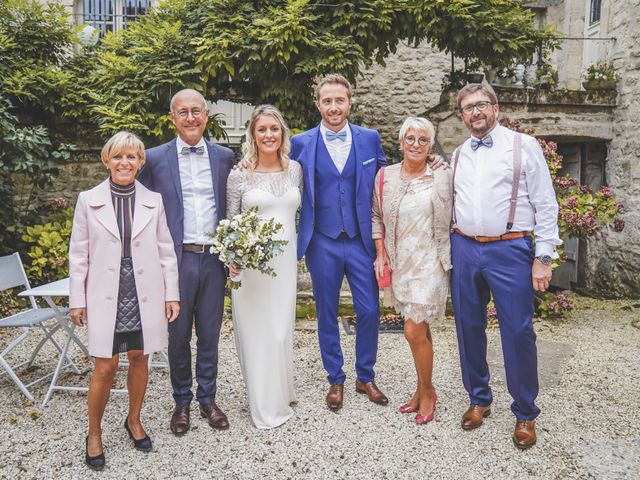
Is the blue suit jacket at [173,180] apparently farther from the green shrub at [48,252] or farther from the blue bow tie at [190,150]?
the green shrub at [48,252]

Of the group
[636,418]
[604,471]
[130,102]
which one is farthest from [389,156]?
[604,471]

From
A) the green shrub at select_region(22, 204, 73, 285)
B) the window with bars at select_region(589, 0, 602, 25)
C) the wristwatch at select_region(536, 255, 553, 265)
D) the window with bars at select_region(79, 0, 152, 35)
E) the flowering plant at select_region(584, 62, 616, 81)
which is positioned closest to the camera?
the wristwatch at select_region(536, 255, 553, 265)

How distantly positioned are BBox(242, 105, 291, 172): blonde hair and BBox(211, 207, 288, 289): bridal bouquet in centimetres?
44

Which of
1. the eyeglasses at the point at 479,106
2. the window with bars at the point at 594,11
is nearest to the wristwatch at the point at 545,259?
the eyeglasses at the point at 479,106

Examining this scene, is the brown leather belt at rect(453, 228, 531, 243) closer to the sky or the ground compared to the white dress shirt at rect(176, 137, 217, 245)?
closer to the ground

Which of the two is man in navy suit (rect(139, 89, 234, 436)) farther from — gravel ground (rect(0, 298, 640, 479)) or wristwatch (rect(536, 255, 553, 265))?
wristwatch (rect(536, 255, 553, 265))

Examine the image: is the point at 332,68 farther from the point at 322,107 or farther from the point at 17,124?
the point at 17,124

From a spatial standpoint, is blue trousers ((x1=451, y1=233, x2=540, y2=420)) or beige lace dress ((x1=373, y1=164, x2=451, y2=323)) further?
beige lace dress ((x1=373, y1=164, x2=451, y2=323))

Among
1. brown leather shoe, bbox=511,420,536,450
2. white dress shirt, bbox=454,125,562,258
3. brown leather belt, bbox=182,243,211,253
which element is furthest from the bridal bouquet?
brown leather shoe, bbox=511,420,536,450

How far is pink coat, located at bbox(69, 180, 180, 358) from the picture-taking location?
289cm

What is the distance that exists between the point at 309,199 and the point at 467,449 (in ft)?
6.19

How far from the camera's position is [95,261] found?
2.90 m

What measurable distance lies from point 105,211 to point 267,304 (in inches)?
46.6

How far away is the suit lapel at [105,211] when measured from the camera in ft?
9.55
